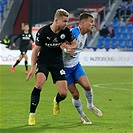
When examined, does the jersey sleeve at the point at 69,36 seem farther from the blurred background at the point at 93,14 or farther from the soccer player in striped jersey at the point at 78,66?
the blurred background at the point at 93,14

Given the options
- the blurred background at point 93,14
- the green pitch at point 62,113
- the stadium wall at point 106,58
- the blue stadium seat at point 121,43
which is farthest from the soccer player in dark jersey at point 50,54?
the blue stadium seat at point 121,43

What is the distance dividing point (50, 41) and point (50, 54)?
0.28 meters

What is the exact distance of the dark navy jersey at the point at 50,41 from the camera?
33.8 feet

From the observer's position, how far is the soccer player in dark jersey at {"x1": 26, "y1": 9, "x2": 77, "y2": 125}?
10234 mm

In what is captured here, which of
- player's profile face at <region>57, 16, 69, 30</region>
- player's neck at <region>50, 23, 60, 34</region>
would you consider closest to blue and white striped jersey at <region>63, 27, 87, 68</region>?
player's neck at <region>50, 23, 60, 34</region>

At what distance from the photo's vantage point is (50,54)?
34.3ft

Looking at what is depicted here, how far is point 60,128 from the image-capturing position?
33.3 ft

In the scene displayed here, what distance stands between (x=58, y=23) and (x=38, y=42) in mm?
532

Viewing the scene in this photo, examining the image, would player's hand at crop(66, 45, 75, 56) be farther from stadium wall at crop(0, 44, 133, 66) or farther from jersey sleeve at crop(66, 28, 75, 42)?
stadium wall at crop(0, 44, 133, 66)

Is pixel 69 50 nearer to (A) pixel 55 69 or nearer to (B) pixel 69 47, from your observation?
(B) pixel 69 47

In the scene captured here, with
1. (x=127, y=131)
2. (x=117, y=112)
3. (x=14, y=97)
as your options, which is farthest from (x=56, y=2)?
(x=127, y=131)

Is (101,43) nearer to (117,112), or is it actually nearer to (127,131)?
(117,112)

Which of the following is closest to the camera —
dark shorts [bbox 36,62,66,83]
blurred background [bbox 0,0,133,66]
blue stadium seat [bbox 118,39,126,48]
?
A: dark shorts [bbox 36,62,66,83]

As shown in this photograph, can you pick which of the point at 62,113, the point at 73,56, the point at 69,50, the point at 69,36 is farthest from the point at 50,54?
the point at 62,113
